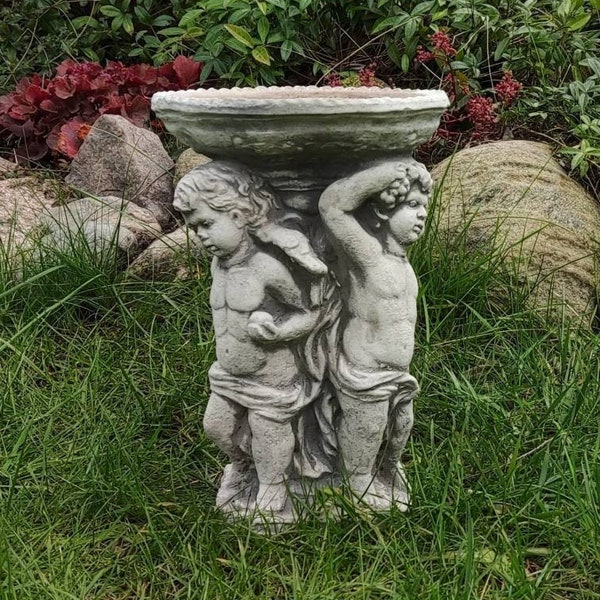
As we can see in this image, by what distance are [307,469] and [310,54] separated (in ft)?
9.94

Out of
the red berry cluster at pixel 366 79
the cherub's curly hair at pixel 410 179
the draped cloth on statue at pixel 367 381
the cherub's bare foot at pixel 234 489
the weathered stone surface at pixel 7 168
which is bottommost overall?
the weathered stone surface at pixel 7 168

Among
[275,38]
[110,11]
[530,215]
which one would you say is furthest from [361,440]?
[110,11]

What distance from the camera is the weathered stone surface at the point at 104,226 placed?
12.1ft

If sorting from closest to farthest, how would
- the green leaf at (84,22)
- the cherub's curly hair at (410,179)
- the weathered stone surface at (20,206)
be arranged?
the cherub's curly hair at (410,179)
the weathered stone surface at (20,206)
the green leaf at (84,22)

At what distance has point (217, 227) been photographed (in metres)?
2.13

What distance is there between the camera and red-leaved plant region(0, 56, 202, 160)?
4750 mm

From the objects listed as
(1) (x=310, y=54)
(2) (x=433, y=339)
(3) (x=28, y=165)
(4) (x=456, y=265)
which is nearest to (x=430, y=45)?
(1) (x=310, y=54)

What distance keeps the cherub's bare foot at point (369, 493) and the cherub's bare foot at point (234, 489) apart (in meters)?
0.32

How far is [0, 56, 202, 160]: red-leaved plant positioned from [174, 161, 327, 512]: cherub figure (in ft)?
9.00

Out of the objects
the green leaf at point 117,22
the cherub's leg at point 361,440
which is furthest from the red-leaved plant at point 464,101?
the cherub's leg at point 361,440

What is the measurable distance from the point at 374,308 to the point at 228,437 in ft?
1.87

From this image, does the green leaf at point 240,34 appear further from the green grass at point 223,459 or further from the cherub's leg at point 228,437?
the cherub's leg at point 228,437

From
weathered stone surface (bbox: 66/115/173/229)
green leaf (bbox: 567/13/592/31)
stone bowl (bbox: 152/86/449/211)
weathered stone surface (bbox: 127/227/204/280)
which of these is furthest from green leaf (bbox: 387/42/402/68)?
stone bowl (bbox: 152/86/449/211)

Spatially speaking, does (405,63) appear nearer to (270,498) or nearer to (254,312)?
(254,312)
